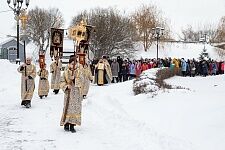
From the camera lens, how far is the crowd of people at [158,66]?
25.6 metres

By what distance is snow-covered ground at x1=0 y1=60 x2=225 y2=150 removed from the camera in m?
8.18

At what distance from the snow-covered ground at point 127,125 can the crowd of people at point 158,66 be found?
10.9 m

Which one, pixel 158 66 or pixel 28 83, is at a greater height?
pixel 158 66

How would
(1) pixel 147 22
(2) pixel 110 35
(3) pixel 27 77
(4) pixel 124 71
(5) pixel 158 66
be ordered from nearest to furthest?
(3) pixel 27 77, (4) pixel 124 71, (5) pixel 158 66, (2) pixel 110 35, (1) pixel 147 22

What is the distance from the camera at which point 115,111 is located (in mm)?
12359

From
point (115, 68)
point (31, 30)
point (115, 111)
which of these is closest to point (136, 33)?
point (31, 30)

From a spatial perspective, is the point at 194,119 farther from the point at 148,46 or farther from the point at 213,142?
the point at 148,46

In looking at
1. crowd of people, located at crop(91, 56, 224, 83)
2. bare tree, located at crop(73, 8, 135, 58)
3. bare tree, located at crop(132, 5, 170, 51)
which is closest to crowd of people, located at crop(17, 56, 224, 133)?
crowd of people, located at crop(91, 56, 224, 83)

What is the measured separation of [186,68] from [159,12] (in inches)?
1369

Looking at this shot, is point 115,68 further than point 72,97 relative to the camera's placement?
Yes

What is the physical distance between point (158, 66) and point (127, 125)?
20.3m

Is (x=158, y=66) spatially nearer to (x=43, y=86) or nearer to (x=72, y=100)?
(x=43, y=86)

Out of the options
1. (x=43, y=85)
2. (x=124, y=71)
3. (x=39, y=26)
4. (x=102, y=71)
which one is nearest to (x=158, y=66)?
(x=124, y=71)

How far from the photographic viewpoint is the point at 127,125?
1029cm
